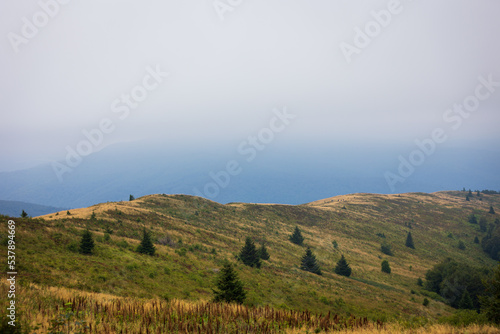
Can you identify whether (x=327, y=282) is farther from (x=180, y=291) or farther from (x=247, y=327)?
(x=247, y=327)

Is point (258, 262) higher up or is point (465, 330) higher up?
point (465, 330)

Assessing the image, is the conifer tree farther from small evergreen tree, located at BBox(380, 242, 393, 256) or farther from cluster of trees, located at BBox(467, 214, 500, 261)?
cluster of trees, located at BBox(467, 214, 500, 261)

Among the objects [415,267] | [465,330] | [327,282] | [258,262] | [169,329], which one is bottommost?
[415,267]

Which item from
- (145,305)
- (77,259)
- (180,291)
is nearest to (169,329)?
(145,305)

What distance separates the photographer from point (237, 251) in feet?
94.8

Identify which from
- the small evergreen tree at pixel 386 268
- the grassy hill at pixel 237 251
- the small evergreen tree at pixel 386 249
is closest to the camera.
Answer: the grassy hill at pixel 237 251

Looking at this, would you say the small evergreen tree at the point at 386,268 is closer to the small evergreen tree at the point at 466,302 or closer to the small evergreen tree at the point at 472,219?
the small evergreen tree at the point at 466,302

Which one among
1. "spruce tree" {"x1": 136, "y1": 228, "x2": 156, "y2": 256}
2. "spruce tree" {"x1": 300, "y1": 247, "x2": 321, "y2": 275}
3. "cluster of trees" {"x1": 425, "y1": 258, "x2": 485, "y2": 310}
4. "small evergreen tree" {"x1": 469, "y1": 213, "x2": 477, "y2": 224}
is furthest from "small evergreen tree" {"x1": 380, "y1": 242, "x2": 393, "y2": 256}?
"small evergreen tree" {"x1": 469, "y1": 213, "x2": 477, "y2": 224}

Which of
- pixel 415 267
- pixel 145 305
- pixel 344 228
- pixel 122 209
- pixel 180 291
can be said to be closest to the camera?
pixel 145 305

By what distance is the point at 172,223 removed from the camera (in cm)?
3306

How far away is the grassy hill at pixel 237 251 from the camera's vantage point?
13.5 metres

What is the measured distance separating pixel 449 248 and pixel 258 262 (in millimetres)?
63753

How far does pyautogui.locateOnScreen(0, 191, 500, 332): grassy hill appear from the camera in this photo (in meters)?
13.5

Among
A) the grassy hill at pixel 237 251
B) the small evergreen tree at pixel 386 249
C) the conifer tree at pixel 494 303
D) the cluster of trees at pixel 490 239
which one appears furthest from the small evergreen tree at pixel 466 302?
the cluster of trees at pixel 490 239
